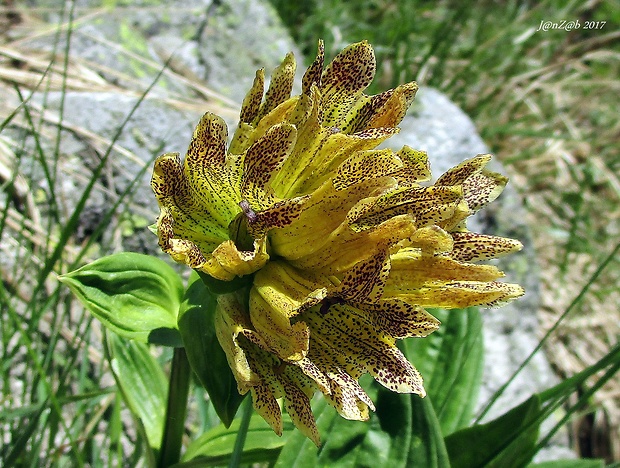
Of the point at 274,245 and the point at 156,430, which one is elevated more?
the point at 274,245

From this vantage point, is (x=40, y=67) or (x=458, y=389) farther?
(x=40, y=67)

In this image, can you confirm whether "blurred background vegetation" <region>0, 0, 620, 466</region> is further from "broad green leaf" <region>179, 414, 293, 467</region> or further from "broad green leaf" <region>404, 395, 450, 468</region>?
"broad green leaf" <region>404, 395, 450, 468</region>

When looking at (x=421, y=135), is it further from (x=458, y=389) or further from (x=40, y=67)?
(x=40, y=67)

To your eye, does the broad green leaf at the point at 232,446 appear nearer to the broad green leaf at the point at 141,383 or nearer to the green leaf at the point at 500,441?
the broad green leaf at the point at 141,383

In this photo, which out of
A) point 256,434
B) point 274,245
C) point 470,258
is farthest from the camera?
point 256,434

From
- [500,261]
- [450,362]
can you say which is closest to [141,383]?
[450,362]

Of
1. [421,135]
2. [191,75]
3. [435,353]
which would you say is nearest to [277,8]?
[191,75]

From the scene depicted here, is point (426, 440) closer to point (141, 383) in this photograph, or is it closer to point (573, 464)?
point (573, 464)

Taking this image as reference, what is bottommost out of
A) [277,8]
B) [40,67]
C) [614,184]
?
[614,184]
